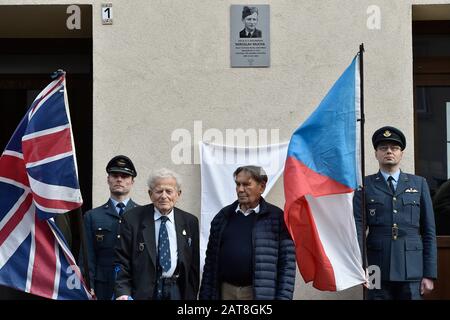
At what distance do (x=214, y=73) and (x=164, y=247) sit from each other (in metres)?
2.63

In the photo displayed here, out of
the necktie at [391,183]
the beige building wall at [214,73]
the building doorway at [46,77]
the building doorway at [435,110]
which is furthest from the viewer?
the building doorway at [46,77]

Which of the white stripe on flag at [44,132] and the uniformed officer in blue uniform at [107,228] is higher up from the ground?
the white stripe on flag at [44,132]

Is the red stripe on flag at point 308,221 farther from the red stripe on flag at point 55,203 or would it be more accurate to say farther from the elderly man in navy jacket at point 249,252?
the red stripe on flag at point 55,203

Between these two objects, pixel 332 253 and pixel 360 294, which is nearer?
pixel 332 253

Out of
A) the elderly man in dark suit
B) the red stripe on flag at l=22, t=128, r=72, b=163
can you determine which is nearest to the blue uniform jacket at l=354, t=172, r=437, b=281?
the elderly man in dark suit

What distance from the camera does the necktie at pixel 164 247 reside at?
7.11 metres

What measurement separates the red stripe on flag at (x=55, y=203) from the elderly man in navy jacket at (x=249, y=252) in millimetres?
994

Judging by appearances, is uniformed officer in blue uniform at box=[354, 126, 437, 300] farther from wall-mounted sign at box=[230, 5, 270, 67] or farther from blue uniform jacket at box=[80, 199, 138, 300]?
blue uniform jacket at box=[80, 199, 138, 300]

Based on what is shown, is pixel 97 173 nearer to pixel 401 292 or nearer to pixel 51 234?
pixel 51 234

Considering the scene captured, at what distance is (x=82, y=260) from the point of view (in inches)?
315

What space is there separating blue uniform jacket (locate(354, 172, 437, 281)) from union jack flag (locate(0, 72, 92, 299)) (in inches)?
86.3

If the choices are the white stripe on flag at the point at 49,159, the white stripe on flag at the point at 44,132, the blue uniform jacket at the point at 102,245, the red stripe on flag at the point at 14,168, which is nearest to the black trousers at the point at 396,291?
the blue uniform jacket at the point at 102,245
